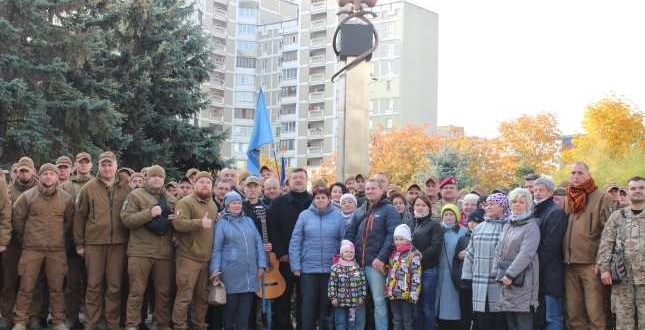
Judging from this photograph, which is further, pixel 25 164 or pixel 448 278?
pixel 25 164

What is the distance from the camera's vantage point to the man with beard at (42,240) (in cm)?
965

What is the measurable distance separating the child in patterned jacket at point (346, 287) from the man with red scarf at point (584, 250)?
241 centimetres

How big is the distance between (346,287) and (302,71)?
3311 inches

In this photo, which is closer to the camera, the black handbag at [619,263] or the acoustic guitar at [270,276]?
the black handbag at [619,263]

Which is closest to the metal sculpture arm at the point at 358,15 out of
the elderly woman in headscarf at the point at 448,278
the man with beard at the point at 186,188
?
the man with beard at the point at 186,188

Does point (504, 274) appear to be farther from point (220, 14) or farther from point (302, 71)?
point (220, 14)

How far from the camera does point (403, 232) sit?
956cm

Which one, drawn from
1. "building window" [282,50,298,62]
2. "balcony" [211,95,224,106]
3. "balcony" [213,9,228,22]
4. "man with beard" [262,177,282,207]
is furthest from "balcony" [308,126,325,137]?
"man with beard" [262,177,282,207]

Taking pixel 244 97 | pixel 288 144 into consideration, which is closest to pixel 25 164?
pixel 288 144

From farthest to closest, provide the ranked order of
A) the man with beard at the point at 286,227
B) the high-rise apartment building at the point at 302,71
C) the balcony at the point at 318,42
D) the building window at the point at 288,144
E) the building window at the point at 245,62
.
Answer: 1. the building window at the point at 245,62
2. the building window at the point at 288,144
3. the balcony at the point at 318,42
4. the high-rise apartment building at the point at 302,71
5. the man with beard at the point at 286,227

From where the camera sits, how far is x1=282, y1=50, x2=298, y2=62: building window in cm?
9419

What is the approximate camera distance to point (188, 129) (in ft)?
74.3

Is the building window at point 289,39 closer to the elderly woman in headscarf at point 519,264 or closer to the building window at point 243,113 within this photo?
the building window at point 243,113

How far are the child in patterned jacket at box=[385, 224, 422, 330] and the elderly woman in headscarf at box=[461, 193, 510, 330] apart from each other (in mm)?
590
